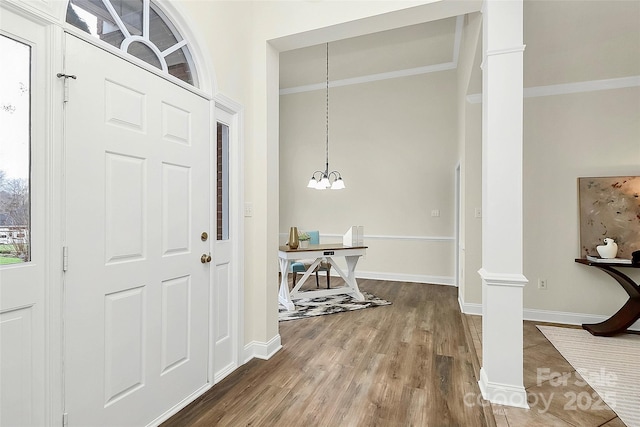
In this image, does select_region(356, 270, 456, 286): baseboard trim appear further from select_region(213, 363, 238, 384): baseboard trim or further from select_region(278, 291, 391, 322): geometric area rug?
select_region(213, 363, 238, 384): baseboard trim

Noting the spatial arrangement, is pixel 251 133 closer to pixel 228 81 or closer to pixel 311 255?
pixel 228 81

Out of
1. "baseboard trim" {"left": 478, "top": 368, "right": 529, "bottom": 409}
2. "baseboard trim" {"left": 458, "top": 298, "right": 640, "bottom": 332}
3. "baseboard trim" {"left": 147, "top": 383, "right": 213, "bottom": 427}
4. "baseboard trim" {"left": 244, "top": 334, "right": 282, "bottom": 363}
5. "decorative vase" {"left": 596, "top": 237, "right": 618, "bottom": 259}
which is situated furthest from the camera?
"baseboard trim" {"left": 458, "top": 298, "right": 640, "bottom": 332}

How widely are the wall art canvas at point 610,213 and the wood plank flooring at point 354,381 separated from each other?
1741 millimetres

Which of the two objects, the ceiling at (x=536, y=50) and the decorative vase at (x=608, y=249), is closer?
the ceiling at (x=536, y=50)

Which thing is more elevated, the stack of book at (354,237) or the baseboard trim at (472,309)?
the stack of book at (354,237)

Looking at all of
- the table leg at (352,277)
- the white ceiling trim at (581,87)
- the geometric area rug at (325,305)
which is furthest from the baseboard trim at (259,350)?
the white ceiling trim at (581,87)

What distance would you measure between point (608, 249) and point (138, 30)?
14.4ft

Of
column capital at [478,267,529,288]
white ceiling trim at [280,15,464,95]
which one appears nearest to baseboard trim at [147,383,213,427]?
column capital at [478,267,529,288]

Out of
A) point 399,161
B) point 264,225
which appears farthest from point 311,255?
point 399,161

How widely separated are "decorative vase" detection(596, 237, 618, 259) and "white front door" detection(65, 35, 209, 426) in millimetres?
3810

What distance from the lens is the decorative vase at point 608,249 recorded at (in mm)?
3234

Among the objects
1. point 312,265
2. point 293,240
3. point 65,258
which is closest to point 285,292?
point 312,265

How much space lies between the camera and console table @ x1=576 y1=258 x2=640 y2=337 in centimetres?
305

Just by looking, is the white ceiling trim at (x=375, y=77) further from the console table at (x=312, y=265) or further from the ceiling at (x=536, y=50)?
the console table at (x=312, y=265)
